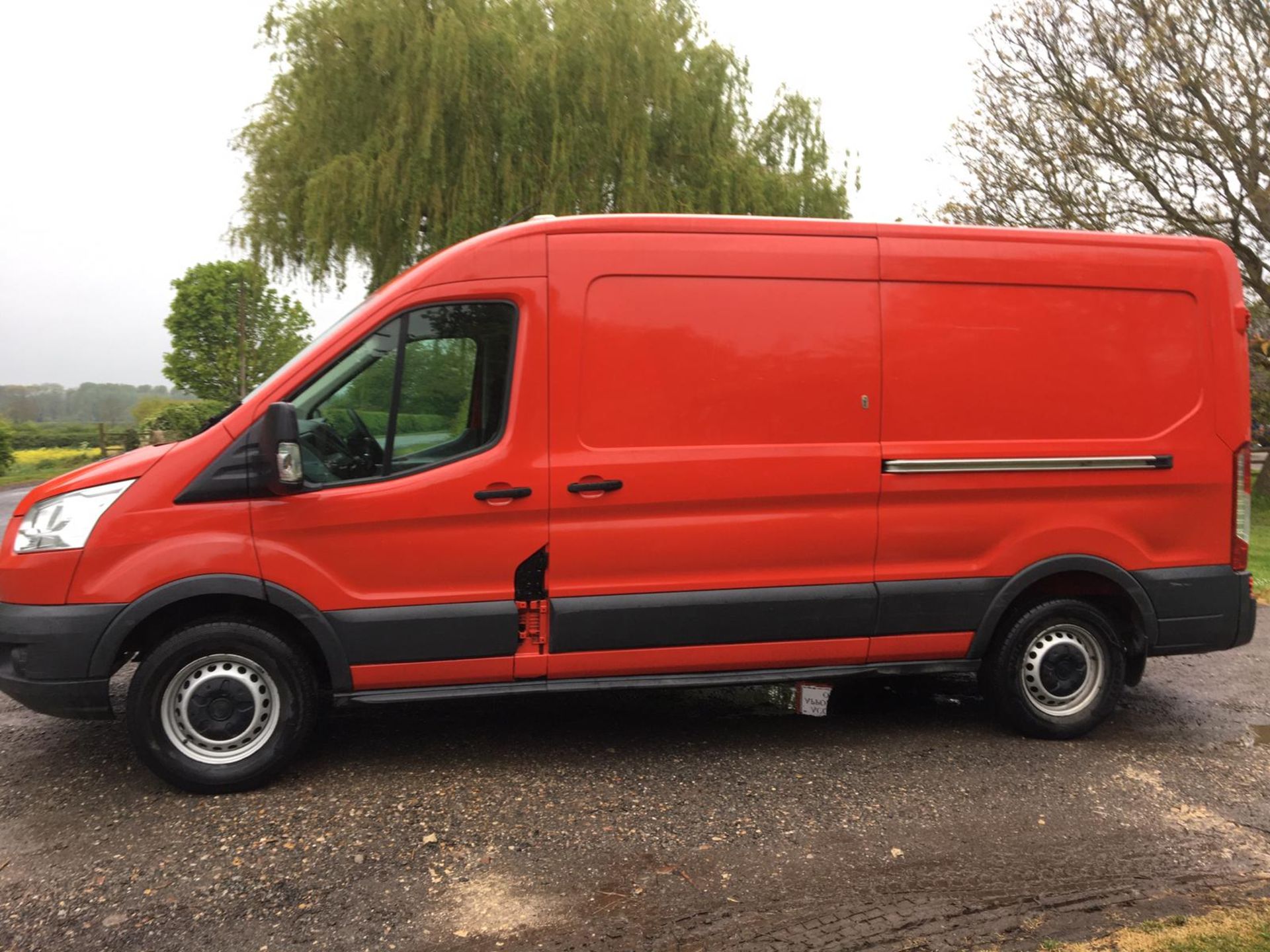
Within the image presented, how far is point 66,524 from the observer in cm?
408

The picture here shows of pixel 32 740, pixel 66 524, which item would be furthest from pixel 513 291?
pixel 32 740

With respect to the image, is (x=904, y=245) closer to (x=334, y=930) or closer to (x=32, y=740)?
(x=334, y=930)

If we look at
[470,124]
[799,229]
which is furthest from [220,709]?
[470,124]

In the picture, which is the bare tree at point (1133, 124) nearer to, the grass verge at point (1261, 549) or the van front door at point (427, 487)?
the grass verge at point (1261, 549)

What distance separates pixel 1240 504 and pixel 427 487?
395 cm

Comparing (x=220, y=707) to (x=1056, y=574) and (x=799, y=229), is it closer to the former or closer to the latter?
(x=799, y=229)

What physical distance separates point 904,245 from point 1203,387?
1693 mm

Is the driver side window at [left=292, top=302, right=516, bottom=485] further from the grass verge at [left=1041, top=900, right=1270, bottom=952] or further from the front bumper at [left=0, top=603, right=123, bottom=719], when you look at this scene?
the grass verge at [left=1041, top=900, right=1270, bottom=952]

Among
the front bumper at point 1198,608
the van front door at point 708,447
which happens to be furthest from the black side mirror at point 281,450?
the front bumper at point 1198,608

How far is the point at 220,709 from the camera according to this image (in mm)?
4215

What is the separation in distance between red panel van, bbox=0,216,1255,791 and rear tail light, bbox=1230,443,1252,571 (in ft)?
0.07

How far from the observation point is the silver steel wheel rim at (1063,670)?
4992 mm

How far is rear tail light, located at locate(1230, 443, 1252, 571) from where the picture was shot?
4.99m

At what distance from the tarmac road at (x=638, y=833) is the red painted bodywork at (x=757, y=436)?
1.69 feet
